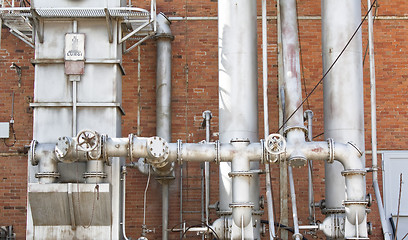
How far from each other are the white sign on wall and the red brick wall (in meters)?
3.21

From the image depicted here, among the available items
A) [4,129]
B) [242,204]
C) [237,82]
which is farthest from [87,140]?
[4,129]

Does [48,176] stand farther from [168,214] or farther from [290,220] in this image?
[290,220]

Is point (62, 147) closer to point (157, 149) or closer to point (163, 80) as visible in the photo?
point (157, 149)

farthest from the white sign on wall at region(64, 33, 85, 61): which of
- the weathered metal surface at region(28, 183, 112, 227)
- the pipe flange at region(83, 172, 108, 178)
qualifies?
the weathered metal surface at region(28, 183, 112, 227)

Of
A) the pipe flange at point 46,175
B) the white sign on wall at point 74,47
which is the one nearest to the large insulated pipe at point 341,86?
the white sign on wall at point 74,47

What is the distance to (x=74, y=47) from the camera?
1291 cm

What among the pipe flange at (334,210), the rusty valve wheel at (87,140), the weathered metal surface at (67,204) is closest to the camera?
the rusty valve wheel at (87,140)

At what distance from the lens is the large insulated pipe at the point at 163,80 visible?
1547cm

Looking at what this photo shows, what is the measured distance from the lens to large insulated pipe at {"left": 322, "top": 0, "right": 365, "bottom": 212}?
43.4 ft

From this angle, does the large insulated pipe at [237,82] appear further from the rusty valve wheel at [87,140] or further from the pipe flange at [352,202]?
the rusty valve wheel at [87,140]

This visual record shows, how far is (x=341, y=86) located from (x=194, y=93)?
393 centimetres

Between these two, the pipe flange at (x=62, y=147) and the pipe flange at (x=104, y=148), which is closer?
the pipe flange at (x=62, y=147)

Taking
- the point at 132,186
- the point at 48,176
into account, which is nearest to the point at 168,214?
the point at 132,186

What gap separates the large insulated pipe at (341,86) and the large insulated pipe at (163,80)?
3698 mm
